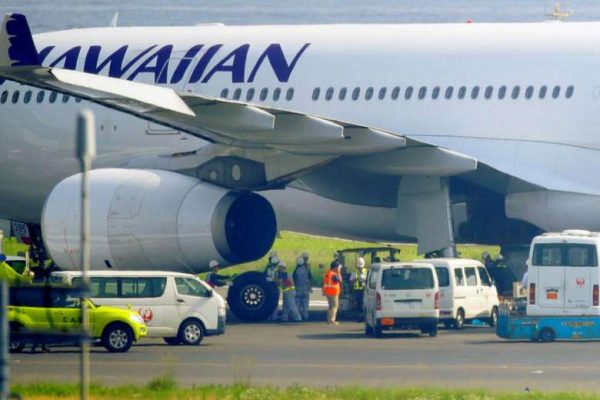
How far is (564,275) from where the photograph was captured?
30969mm

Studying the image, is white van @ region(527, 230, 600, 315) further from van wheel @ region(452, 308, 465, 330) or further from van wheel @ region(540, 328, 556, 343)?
van wheel @ region(452, 308, 465, 330)

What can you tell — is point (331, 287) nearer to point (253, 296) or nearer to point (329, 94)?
point (253, 296)

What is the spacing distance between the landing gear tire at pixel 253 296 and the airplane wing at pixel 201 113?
368cm

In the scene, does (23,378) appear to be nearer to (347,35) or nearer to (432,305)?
(432,305)

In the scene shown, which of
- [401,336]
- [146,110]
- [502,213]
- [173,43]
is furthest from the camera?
[173,43]

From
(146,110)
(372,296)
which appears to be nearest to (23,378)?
(146,110)

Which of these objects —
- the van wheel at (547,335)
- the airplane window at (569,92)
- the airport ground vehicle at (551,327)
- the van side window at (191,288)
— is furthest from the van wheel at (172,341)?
the airplane window at (569,92)

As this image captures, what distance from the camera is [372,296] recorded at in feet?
104

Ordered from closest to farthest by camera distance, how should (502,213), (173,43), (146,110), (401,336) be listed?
(146,110), (401,336), (502,213), (173,43)

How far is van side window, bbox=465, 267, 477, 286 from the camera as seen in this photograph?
33156mm

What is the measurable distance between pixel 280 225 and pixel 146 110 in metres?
8.97

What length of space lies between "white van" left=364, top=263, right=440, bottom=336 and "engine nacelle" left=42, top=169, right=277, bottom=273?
3697mm

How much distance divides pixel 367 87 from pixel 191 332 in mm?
8196

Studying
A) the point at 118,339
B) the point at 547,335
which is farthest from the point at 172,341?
the point at 547,335
